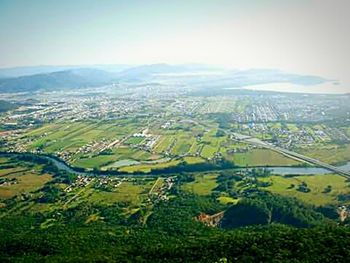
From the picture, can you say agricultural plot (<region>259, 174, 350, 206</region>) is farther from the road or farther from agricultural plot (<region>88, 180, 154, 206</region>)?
agricultural plot (<region>88, 180, 154, 206</region>)

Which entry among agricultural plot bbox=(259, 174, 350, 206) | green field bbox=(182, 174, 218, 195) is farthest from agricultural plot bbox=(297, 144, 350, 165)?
green field bbox=(182, 174, 218, 195)

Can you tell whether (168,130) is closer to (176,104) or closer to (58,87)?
(176,104)

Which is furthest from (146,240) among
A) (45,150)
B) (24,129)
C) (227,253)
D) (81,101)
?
(81,101)

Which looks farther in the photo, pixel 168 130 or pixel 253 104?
pixel 253 104

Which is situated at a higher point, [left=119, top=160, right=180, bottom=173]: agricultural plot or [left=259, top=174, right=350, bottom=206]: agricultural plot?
[left=259, top=174, right=350, bottom=206]: agricultural plot

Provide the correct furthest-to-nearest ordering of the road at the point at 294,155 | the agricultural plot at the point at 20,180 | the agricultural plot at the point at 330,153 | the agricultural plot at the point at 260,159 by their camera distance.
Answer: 1. the agricultural plot at the point at 260,159
2. the agricultural plot at the point at 330,153
3. the road at the point at 294,155
4. the agricultural plot at the point at 20,180

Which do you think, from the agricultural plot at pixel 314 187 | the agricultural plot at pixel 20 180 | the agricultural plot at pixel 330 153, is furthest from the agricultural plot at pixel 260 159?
the agricultural plot at pixel 20 180

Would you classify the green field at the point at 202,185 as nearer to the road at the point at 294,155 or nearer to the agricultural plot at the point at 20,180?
the road at the point at 294,155

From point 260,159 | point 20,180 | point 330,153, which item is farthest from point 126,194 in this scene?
point 330,153

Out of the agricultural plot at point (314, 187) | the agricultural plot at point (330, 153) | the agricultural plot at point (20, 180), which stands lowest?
the agricultural plot at point (20, 180)
